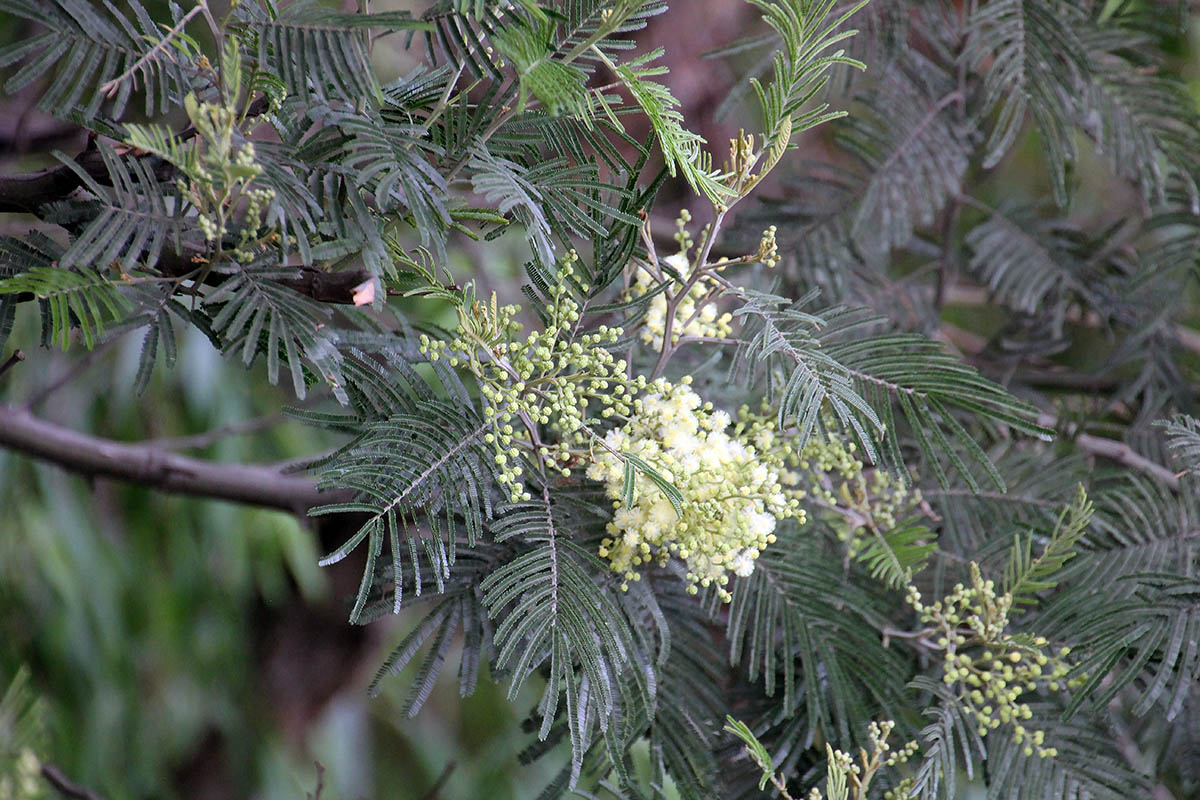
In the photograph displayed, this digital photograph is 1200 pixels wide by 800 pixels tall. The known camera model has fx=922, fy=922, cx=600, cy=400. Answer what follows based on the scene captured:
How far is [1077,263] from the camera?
968mm

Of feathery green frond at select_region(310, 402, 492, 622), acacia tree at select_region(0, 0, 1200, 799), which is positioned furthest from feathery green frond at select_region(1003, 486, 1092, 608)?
feathery green frond at select_region(310, 402, 492, 622)

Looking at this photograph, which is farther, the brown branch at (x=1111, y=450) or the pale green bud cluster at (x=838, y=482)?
the brown branch at (x=1111, y=450)

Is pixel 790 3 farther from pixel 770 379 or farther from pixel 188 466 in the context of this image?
pixel 188 466

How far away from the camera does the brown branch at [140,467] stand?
3.04 feet

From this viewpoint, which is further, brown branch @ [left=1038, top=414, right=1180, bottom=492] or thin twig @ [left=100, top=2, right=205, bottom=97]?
brown branch @ [left=1038, top=414, right=1180, bottom=492]

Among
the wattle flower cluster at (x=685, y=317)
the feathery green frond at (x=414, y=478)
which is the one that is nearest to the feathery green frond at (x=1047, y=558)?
the wattle flower cluster at (x=685, y=317)

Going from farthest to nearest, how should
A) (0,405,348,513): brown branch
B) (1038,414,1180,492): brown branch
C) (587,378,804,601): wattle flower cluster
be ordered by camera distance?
1. (0,405,348,513): brown branch
2. (1038,414,1180,492): brown branch
3. (587,378,804,601): wattle flower cluster

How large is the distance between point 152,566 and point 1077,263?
63.9 inches

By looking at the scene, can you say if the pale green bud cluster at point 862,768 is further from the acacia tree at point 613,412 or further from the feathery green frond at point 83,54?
the feathery green frond at point 83,54

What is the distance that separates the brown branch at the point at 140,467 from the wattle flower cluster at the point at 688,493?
0.50 m

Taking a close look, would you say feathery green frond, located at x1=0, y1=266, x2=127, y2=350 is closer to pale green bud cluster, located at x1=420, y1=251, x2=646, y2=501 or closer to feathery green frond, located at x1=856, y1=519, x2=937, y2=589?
pale green bud cluster, located at x1=420, y1=251, x2=646, y2=501

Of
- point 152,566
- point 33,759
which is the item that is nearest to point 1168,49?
point 33,759

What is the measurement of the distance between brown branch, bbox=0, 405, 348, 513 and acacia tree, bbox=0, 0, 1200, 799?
40cm

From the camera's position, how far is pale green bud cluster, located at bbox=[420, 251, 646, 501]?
0.48 meters
